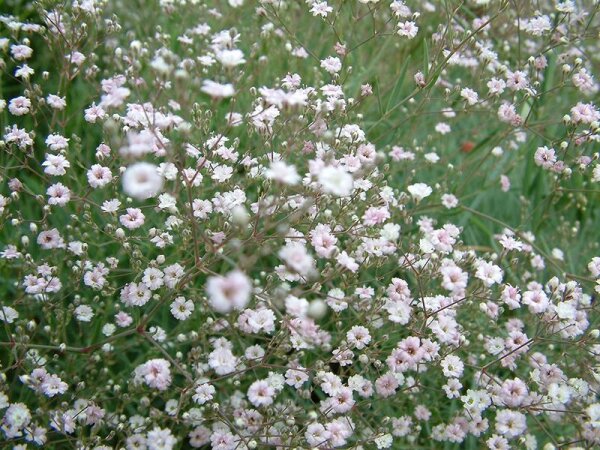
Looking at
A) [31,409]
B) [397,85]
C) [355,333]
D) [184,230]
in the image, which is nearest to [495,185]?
[397,85]

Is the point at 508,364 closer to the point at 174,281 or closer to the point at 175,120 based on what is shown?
the point at 174,281

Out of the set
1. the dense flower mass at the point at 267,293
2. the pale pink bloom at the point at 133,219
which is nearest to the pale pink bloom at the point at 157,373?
the dense flower mass at the point at 267,293

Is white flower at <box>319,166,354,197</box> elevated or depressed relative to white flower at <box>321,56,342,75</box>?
depressed

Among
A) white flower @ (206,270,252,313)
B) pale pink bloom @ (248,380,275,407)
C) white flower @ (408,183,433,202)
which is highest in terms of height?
white flower @ (408,183,433,202)

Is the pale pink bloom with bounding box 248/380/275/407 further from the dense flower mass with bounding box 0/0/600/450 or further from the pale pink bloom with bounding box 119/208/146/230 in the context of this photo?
the pale pink bloom with bounding box 119/208/146/230

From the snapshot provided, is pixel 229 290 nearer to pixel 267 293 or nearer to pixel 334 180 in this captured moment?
pixel 334 180

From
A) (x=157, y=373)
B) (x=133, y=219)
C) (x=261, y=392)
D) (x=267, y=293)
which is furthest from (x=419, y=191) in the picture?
(x=157, y=373)

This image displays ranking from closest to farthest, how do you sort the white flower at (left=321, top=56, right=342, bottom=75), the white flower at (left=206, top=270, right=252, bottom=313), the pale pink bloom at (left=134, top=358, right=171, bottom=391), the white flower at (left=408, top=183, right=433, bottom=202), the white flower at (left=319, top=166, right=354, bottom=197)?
the white flower at (left=206, top=270, right=252, bottom=313), the white flower at (left=319, top=166, right=354, bottom=197), the pale pink bloom at (left=134, top=358, right=171, bottom=391), the white flower at (left=408, top=183, right=433, bottom=202), the white flower at (left=321, top=56, right=342, bottom=75)

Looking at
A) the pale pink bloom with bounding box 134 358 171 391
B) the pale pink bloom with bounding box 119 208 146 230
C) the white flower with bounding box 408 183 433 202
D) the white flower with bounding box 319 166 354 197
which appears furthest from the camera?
the white flower with bounding box 408 183 433 202

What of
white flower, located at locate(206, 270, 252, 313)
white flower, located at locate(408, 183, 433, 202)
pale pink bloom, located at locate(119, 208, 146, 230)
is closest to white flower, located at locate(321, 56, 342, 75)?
white flower, located at locate(408, 183, 433, 202)

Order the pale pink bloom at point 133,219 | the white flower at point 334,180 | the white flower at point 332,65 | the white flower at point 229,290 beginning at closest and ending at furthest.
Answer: the white flower at point 229,290, the white flower at point 334,180, the pale pink bloom at point 133,219, the white flower at point 332,65

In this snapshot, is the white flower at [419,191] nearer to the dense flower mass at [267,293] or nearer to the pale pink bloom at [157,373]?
the dense flower mass at [267,293]
